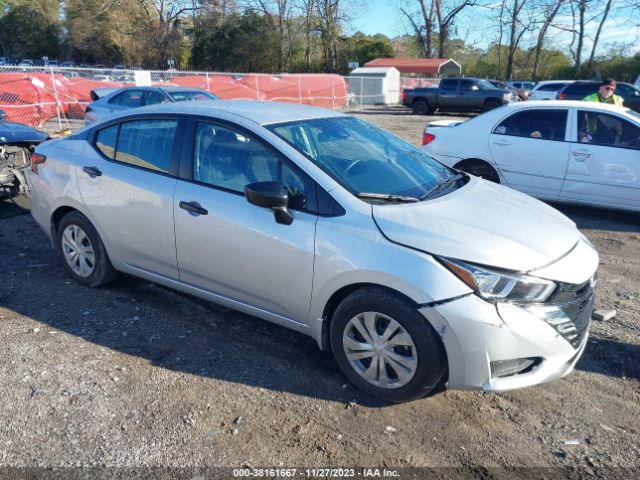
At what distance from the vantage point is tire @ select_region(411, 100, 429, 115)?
26727mm

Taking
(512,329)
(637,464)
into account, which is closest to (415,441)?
(512,329)

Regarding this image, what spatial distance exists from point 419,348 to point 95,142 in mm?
3215

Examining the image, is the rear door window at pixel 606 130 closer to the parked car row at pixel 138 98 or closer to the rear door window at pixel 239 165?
the rear door window at pixel 239 165

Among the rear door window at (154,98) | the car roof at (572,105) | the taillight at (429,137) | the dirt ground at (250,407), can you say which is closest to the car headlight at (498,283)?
the dirt ground at (250,407)

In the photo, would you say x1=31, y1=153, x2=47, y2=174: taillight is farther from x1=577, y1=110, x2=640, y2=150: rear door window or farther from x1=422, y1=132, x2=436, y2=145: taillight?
x1=577, y1=110, x2=640, y2=150: rear door window

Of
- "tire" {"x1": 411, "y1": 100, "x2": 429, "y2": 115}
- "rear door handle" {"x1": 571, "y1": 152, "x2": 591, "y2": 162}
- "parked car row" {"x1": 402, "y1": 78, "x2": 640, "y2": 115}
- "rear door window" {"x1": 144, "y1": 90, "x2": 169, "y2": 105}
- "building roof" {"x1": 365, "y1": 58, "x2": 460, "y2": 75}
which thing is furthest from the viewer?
"building roof" {"x1": 365, "y1": 58, "x2": 460, "y2": 75}

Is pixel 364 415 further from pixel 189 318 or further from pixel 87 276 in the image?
pixel 87 276

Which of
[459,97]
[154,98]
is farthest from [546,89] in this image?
[154,98]

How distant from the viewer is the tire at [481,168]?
7609mm

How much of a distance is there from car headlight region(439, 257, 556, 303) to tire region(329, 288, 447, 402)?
32 centimetres

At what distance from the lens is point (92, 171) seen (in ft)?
14.4

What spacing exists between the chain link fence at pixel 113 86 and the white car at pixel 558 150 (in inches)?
492

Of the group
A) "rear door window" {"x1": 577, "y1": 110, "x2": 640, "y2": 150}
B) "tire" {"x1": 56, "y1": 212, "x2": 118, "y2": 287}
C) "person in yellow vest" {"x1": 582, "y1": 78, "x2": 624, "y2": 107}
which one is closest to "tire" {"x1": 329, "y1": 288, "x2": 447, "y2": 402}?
"tire" {"x1": 56, "y1": 212, "x2": 118, "y2": 287}

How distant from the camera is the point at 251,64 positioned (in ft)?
174
